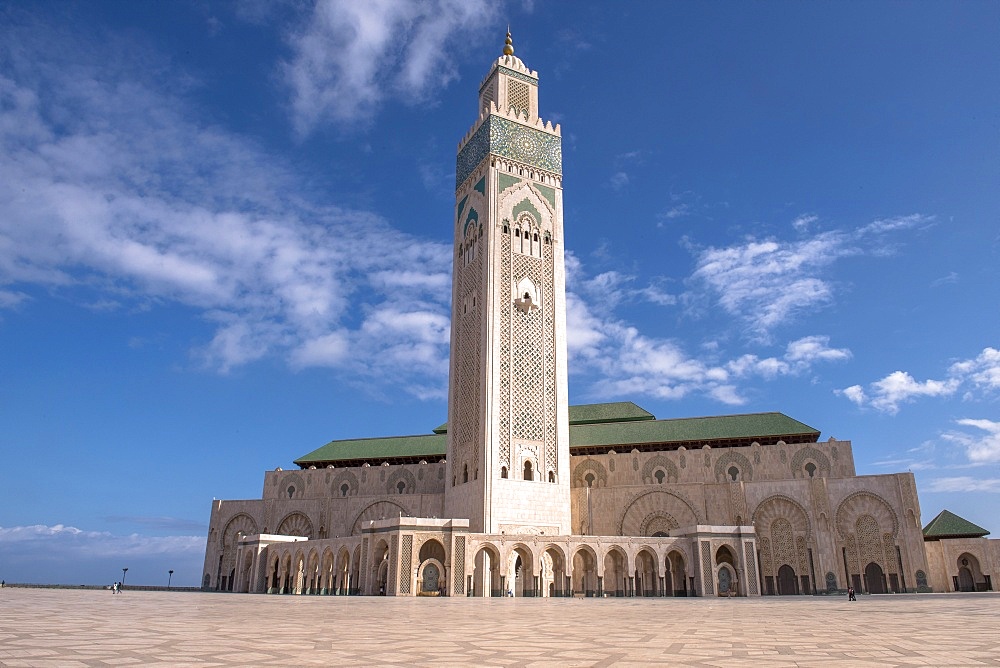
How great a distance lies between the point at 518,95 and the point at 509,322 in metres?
12.9

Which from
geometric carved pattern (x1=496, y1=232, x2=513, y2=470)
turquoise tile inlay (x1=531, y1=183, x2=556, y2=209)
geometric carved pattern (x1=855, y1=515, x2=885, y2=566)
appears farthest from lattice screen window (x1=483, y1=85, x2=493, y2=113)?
geometric carved pattern (x1=855, y1=515, x2=885, y2=566)

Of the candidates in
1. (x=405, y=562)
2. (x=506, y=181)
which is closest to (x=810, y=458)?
(x=506, y=181)

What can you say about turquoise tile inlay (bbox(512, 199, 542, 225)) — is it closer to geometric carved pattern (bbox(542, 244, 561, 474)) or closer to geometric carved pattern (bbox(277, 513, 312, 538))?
geometric carved pattern (bbox(542, 244, 561, 474))

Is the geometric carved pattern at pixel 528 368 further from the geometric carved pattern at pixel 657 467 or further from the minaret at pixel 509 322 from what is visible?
the geometric carved pattern at pixel 657 467

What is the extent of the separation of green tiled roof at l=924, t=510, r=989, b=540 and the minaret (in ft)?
62.9

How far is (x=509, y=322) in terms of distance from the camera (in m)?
33.6

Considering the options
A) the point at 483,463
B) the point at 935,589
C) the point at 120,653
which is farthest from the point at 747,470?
the point at 120,653

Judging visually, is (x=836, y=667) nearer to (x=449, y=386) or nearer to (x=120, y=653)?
(x=120, y=653)

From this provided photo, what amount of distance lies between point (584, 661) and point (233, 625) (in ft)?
17.2

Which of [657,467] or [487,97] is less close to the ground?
[487,97]

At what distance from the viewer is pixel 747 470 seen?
36.0 metres

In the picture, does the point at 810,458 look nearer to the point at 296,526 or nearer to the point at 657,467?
the point at 657,467

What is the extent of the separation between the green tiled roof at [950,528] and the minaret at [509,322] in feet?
62.9

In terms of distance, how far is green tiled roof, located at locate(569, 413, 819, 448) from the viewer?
37.1 m
